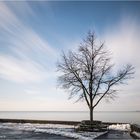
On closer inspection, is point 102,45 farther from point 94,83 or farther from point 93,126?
point 93,126

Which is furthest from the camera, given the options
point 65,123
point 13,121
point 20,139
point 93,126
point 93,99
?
point 13,121

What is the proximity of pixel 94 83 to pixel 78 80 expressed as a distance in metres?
1.72

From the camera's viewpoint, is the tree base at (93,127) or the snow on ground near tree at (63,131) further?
the tree base at (93,127)

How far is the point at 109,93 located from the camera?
94.3 ft

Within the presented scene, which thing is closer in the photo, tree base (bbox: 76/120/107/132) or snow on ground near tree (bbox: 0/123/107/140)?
snow on ground near tree (bbox: 0/123/107/140)

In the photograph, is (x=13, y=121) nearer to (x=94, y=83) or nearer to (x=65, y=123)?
(x=65, y=123)

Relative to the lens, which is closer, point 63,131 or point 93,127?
point 63,131

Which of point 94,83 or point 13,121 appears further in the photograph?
point 13,121

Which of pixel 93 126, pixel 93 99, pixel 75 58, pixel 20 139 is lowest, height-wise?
pixel 20 139

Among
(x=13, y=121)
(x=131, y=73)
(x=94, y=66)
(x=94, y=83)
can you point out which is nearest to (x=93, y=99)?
(x=94, y=83)

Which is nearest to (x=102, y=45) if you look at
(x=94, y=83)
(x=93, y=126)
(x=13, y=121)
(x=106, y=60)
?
(x=106, y=60)

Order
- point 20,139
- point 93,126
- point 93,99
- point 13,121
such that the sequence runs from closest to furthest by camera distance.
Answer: point 20,139 < point 93,126 < point 93,99 < point 13,121

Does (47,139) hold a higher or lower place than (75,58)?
lower

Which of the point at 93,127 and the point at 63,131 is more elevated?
the point at 93,127
